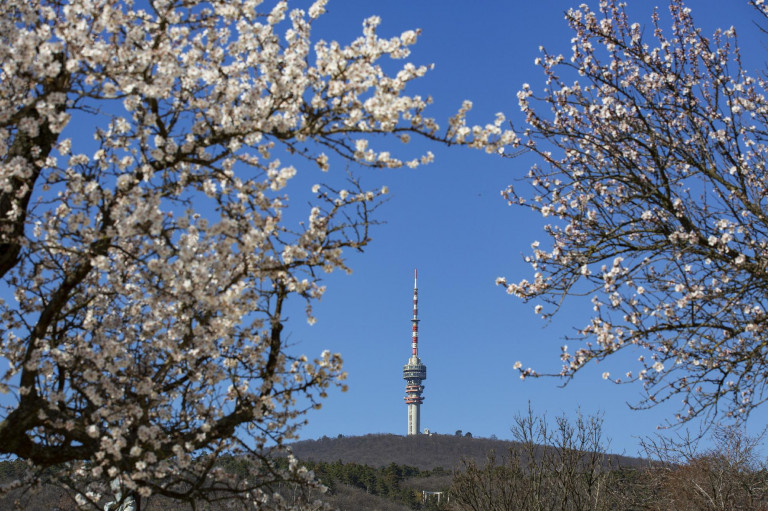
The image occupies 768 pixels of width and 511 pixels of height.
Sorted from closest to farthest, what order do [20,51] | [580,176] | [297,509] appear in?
1. [20,51]
2. [297,509]
3. [580,176]

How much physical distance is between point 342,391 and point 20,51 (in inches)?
138

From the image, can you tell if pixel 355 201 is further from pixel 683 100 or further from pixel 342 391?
pixel 683 100

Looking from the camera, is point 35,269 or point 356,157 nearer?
point 356,157

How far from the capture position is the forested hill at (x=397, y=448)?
108m

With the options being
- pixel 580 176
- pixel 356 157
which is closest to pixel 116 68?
pixel 356 157

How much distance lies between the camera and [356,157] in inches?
222

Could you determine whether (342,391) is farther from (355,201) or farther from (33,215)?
(33,215)

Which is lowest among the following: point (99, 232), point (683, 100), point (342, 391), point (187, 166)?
point (342, 391)

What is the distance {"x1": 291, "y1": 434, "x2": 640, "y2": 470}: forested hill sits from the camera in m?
108

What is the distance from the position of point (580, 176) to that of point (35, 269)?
6105 millimetres

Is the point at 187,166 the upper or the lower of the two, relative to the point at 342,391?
upper

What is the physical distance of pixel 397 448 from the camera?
117m

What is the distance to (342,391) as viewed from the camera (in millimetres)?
6098

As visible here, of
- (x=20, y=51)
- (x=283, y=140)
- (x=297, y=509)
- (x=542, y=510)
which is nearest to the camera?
(x=20, y=51)
